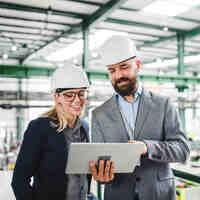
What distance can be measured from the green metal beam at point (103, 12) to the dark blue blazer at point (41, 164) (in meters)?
4.02

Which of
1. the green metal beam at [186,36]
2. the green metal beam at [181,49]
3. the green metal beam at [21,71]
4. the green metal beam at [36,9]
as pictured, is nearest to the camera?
the green metal beam at [36,9]

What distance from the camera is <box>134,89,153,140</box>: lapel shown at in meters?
1.57

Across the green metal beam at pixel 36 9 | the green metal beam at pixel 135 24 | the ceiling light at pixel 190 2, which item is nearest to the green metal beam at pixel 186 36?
the green metal beam at pixel 135 24

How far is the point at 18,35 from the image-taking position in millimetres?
8180

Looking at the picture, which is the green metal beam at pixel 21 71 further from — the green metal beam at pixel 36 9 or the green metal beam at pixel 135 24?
the green metal beam at pixel 135 24

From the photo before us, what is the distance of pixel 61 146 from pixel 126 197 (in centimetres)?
53

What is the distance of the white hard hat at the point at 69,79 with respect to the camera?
6.10 feet

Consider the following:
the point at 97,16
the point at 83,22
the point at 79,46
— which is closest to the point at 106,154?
the point at 97,16

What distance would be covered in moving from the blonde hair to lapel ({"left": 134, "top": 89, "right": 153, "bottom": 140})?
526mm

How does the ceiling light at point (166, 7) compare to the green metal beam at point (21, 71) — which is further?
the green metal beam at point (21, 71)

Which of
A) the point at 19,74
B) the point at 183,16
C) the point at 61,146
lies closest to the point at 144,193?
the point at 61,146

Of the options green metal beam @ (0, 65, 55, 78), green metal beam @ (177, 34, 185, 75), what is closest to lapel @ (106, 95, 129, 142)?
green metal beam @ (0, 65, 55, 78)

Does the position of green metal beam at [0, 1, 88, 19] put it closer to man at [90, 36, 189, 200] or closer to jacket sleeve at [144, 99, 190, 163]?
man at [90, 36, 189, 200]

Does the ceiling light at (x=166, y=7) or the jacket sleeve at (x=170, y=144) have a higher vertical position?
the ceiling light at (x=166, y=7)
